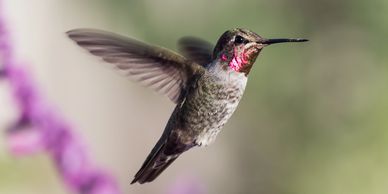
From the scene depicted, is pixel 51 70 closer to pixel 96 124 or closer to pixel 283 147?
pixel 96 124

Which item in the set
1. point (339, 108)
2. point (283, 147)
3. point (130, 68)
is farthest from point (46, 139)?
point (283, 147)

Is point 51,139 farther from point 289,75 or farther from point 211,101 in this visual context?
point 289,75

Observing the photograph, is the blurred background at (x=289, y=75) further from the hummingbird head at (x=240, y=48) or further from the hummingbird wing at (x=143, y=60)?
the hummingbird head at (x=240, y=48)

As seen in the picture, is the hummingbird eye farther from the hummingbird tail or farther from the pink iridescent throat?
the hummingbird tail

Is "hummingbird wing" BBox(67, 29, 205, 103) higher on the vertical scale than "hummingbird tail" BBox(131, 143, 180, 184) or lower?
higher

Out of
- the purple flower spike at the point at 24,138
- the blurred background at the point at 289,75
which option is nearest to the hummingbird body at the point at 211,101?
the purple flower spike at the point at 24,138

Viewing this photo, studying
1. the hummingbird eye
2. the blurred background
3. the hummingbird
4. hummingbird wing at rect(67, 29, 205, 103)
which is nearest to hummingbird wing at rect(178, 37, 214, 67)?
the hummingbird
